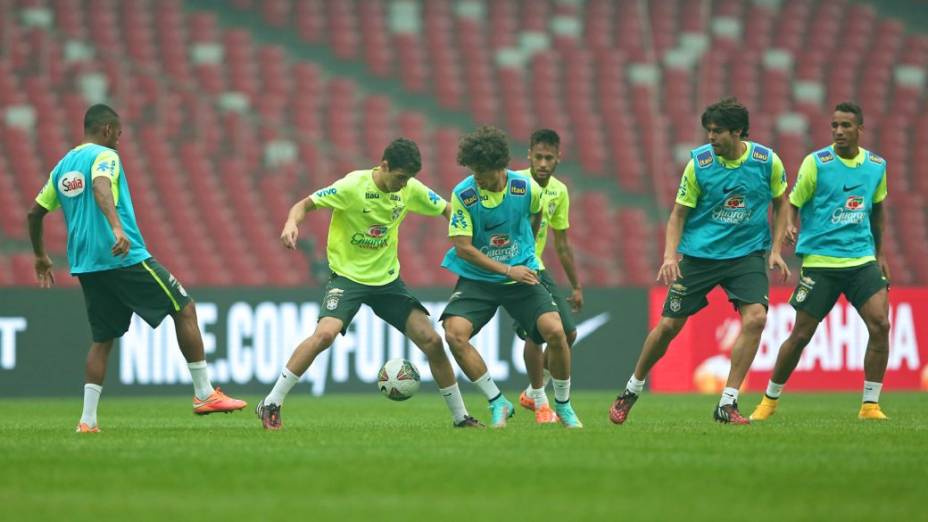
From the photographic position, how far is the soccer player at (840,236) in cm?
1073

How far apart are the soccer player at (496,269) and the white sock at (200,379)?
168cm

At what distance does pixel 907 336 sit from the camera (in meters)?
17.5

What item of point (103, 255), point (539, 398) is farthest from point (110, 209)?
point (539, 398)

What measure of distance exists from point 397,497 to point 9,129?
56.4 ft

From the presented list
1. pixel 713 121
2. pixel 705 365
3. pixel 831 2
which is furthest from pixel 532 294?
pixel 831 2

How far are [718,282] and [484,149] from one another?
2.16 metres

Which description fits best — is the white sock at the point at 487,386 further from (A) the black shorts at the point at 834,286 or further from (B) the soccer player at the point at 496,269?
(A) the black shorts at the point at 834,286

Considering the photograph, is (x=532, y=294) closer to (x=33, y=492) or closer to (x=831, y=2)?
(x=33, y=492)

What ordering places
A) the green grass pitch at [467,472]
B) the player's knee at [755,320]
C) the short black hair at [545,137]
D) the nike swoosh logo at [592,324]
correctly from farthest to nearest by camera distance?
the nike swoosh logo at [592,324], the short black hair at [545,137], the player's knee at [755,320], the green grass pitch at [467,472]

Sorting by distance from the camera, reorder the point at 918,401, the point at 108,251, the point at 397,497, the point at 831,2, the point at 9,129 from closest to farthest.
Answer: the point at 397,497 → the point at 108,251 → the point at 918,401 → the point at 9,129 → the point at 831,2

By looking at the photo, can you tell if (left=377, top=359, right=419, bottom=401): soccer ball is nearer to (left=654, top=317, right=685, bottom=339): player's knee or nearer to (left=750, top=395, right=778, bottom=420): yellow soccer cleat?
(left=654, top=317, right=685, bottom=339): player's knee

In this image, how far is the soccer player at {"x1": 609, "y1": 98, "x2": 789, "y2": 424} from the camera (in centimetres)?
1009

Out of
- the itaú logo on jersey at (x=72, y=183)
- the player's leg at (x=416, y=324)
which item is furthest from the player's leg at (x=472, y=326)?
the itaú logo on jersey at (x=72, y=183)

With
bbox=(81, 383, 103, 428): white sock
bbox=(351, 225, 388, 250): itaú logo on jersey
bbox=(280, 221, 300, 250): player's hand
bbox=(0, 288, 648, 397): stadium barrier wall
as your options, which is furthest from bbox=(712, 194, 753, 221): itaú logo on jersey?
bbox=(0, 288, 648, 397): stadium barrier wall
